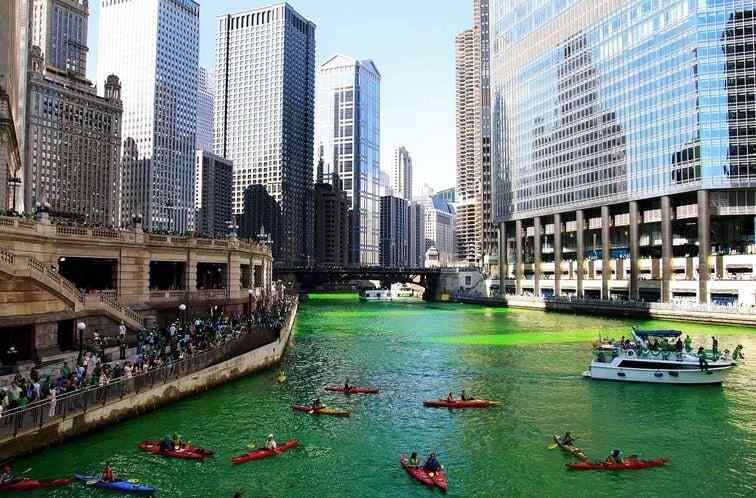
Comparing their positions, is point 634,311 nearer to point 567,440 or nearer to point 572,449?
point 567,440

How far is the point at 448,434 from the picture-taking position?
3588 centimetres

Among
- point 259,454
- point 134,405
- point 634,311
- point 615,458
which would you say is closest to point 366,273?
point 634,311

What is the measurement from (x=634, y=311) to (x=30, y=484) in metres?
99.5

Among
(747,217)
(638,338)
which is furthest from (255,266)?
(747,217)

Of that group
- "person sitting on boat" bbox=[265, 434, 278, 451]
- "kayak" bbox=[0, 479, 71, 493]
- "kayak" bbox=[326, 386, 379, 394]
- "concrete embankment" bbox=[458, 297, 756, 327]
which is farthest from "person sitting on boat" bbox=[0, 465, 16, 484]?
"concrete embankment" bbox=[458, 297, 756, 327]

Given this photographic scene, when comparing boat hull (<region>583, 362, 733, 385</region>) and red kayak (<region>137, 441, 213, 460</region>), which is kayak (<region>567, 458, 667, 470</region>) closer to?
red kayak (<region>137, 441, 213, 460</region>)

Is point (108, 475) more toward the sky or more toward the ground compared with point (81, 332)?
more toward the ground

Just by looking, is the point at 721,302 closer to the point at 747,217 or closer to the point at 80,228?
the point at 747,217

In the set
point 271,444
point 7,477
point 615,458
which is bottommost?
point 615,458

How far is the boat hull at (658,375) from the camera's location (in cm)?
4853

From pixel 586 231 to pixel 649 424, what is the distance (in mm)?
116572

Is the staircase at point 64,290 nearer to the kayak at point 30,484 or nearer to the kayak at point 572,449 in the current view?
the kayak at point 30,484

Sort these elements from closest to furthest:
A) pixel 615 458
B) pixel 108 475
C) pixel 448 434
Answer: pixel 108 475 < pixel 615 458 < pixel 448 434

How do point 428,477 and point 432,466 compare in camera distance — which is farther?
point 432,466
